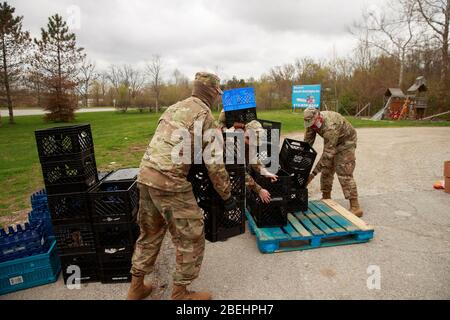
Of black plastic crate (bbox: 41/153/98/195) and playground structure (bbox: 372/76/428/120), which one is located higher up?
playground structure (bbox: 372/76/428/120)

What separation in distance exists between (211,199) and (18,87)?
1190 inches

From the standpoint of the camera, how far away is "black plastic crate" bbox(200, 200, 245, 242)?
11.2 feet

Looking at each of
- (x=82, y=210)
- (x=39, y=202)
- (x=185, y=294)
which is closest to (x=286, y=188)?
(x=185, y=294)

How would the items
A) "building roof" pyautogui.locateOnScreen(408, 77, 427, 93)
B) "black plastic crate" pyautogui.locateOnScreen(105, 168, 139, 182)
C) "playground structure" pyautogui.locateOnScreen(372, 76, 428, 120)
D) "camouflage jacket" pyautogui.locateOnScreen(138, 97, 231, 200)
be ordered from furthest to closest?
"building roof" pyautogui.locateOnScreen(408, 77, 427, 93), "playground structure" pyautogui.locateOnScreen(372, 76, 428, 120), "black plastic crate" pyautogui.locateOnScreen(105, 168, 139, 182), "camouflage jacket" pyautogui.locateOnScreen(138, 97, 231, 200)

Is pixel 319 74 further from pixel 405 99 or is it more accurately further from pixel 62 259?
pixel 62 259

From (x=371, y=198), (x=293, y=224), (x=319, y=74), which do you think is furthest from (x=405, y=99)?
(x=293, y=224)

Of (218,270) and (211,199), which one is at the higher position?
(211,199)

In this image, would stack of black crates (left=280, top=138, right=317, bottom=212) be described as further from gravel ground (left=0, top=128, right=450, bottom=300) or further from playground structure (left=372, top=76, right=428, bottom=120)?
playground structure (left=372, top=76, right=428, bottom=120)

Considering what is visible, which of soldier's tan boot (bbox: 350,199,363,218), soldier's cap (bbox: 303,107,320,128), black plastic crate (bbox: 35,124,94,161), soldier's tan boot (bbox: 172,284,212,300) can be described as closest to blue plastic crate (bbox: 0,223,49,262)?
black plastic crate (bbox: 35,124,94,161)

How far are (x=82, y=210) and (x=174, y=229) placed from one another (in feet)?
3.53

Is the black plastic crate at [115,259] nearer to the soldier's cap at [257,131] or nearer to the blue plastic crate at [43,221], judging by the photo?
the blue plastic crate at [43,221]

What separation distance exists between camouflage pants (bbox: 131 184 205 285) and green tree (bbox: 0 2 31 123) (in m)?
28.4

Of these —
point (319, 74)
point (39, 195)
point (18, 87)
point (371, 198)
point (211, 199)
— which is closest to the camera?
point (211, 199)
